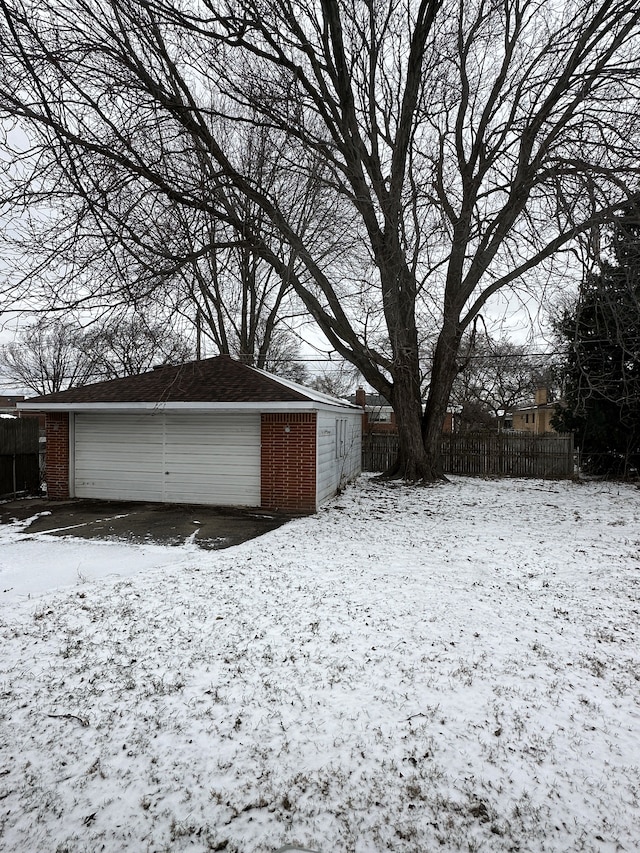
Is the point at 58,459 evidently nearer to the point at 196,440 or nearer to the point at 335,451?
the point at 196,440

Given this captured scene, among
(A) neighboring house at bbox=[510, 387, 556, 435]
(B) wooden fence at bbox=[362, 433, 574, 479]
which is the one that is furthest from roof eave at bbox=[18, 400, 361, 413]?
(A) neighboring house at bbox=[510, 387, 556, 435]

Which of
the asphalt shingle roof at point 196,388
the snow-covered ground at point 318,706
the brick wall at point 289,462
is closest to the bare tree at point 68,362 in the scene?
the asphalt shingle roof at point 196,388

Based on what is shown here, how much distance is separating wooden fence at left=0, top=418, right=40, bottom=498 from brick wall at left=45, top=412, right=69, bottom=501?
63cm

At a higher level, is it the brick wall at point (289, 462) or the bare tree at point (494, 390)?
the bare tree at point (494, 390)

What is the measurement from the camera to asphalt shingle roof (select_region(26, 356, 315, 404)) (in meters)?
9.98

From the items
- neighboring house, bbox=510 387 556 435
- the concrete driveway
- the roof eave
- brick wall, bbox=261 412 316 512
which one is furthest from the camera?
neighboring house, bbox=510 387 556 435

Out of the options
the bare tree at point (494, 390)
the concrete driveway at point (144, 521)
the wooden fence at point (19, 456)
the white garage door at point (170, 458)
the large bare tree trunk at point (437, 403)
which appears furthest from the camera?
the bare tree at point (494, 390)

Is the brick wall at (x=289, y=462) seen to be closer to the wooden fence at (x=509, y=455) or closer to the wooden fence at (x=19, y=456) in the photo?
the wooden fence at (x=19, y=456)

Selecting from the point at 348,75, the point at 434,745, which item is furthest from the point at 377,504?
the point at 348,75

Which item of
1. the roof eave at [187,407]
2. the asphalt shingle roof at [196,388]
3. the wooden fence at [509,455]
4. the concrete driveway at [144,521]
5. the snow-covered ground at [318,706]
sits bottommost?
the snow-covered ground at [318,706]

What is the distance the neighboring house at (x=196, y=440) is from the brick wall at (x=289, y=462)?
0.02 metres

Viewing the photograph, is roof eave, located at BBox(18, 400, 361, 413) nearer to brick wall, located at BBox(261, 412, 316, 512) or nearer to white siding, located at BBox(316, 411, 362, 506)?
brick wall, located at BBox(261, 412, 316, 512)

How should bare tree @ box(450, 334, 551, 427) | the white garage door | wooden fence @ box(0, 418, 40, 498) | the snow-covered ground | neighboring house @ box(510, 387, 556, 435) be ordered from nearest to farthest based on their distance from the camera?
the snow-covered ground
the white garage door
wooden fence @ box(0, 418, 40, 498)
bare tree @ box(450, 334, 551, 427)
neighboring house @ box(510, 387, 556, 435)

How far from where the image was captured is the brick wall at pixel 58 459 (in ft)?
37.0
